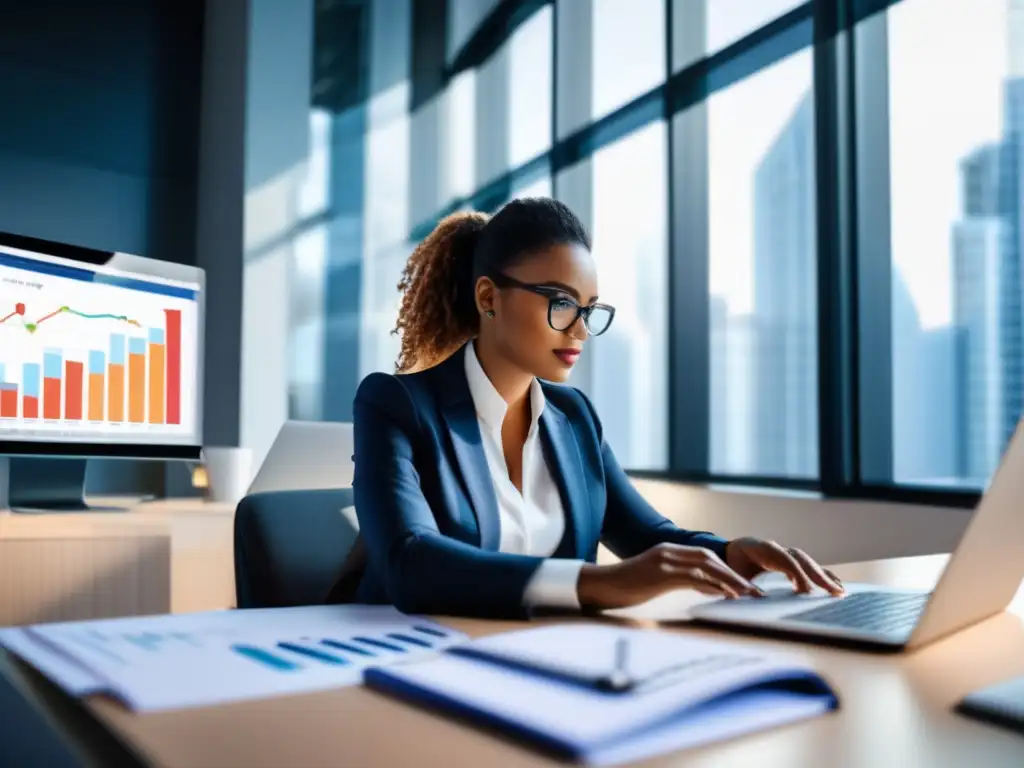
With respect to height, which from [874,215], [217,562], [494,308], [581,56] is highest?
[581,56]

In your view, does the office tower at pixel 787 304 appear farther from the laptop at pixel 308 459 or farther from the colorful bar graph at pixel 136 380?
the colorful bar graph at pixel 136 380

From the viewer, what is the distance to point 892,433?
2.20 meters

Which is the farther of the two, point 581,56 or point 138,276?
point 581,56

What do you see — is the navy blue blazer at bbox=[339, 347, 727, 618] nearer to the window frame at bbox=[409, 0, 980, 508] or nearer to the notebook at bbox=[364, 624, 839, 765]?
the notebook at bbox=[364, 624, 839, 765]

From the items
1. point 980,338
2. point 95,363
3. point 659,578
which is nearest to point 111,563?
point 95,363

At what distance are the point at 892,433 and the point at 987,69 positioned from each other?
868 mm

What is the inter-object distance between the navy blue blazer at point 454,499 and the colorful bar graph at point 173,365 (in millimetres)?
1014

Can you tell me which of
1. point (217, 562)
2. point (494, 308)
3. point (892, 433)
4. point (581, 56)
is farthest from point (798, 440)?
point (581, 56)

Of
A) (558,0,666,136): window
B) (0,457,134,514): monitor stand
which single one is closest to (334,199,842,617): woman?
(0,457,134,514): monitor stand

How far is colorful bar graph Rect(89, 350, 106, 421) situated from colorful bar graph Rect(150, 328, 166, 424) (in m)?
0.13

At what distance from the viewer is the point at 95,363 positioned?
6.32 feet

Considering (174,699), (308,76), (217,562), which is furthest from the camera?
(308,76)

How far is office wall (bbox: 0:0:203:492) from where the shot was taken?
10.2ft

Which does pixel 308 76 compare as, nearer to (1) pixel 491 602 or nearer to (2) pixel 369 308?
(2) pixel 369 308
